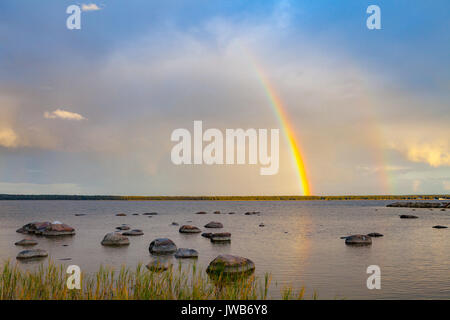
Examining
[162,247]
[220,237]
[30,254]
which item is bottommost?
[220,237]

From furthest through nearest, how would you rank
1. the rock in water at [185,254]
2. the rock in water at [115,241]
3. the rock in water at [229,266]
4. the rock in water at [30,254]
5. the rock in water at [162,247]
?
the rock in water at [115,241] < the rock in water at [162,247] < the rock in water at [185,254] < the rock in water at [30,254] < the rock in water at [229,266]

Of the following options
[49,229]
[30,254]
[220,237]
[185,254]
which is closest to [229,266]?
[185,254]

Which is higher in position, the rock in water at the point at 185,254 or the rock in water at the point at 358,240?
the rock in water at the point at 185,254

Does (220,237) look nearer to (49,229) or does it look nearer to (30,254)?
(30,254)

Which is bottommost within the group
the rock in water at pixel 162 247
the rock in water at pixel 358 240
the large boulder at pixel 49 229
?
the large boulder at pixel 49 229

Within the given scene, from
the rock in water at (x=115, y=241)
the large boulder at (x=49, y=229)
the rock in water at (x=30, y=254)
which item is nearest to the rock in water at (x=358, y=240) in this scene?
the rock in water at (x=115, y=241)

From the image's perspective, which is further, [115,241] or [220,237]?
[220,237]

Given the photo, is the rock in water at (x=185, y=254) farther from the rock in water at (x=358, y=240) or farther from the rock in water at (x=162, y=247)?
the rock in water at (x=358, y=240)

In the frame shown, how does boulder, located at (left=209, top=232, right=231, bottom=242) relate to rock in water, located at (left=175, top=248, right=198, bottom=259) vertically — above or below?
below

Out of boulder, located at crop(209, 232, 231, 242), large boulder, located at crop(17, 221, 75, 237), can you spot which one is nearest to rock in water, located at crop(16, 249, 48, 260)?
boulder, located at crop(209, 232, 231, 242)

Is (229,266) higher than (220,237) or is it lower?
higher

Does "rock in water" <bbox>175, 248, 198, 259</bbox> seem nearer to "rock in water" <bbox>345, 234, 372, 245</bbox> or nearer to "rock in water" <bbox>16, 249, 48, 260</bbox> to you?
"rock in water" <bbox>16, 249, 48, 260</bbox>
